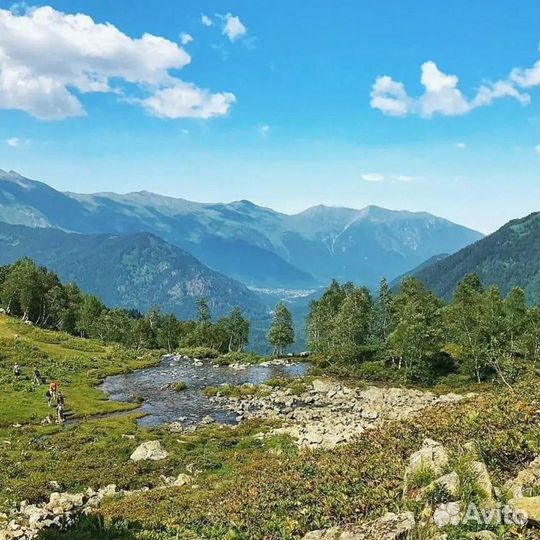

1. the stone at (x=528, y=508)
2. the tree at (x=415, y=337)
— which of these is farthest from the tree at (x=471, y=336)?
the stone at (x=528, y=508)

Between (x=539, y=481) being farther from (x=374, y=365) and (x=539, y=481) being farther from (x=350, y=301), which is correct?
(x=350, y=301)

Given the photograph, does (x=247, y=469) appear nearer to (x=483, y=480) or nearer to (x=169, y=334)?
(x=483, y=480)

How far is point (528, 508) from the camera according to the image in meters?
15.1

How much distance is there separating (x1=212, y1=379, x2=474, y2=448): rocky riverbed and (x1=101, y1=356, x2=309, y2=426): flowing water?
403 cm

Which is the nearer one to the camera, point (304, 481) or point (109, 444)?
point (304, 481)

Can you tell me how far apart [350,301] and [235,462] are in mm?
89813

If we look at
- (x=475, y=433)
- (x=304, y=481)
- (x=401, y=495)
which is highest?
(x=475, y=433)

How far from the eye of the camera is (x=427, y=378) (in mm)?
93125

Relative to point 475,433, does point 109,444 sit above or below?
below

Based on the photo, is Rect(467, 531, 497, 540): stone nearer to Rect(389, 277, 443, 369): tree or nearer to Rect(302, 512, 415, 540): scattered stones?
Rect(302, 512, 415, 540): scattered stones

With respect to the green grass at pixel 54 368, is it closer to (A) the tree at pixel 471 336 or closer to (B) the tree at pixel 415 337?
(B) the tree at pixel 415 337

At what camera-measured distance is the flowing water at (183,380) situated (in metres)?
68.1

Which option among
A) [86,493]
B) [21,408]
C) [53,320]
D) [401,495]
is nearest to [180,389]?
[21,408]

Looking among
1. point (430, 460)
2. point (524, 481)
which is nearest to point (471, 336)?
point (430, 460)
